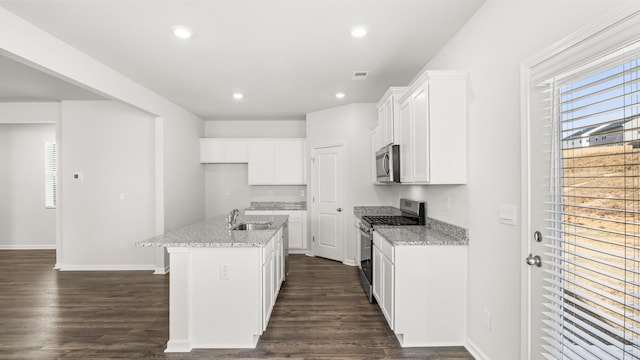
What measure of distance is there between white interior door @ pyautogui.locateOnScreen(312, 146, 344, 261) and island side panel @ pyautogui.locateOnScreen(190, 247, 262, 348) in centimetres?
266

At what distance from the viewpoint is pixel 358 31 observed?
2.50m

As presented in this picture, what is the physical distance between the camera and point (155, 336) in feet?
8.74

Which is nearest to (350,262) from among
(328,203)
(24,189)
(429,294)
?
(328,203)

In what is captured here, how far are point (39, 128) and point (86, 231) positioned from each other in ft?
10.0

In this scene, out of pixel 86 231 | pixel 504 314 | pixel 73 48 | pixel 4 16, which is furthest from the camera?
pixel 86 231

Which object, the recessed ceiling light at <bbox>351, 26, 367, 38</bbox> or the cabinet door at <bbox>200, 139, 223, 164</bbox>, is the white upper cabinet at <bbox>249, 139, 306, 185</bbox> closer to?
the cabinet door at <bbox>200, 139, 223, 164</bbox>

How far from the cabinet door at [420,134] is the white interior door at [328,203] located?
7.78 ft

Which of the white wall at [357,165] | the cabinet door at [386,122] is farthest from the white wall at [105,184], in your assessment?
the cabinet door at [386,122]

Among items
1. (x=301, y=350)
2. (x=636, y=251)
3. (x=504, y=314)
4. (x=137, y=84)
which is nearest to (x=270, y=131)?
(x=137, y=84)

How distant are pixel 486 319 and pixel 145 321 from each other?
10.0 feet

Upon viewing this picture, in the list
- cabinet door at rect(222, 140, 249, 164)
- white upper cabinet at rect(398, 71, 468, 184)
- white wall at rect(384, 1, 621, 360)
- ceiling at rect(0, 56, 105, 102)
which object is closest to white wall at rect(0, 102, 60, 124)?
ceiling at rect(0, 56, 105, 102)

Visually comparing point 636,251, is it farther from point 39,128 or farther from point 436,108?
point 39,128

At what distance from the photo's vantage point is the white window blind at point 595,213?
3.62 feet

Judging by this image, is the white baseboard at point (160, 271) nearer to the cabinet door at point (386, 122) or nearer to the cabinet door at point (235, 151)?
the cabinet door at point (235, 151)
